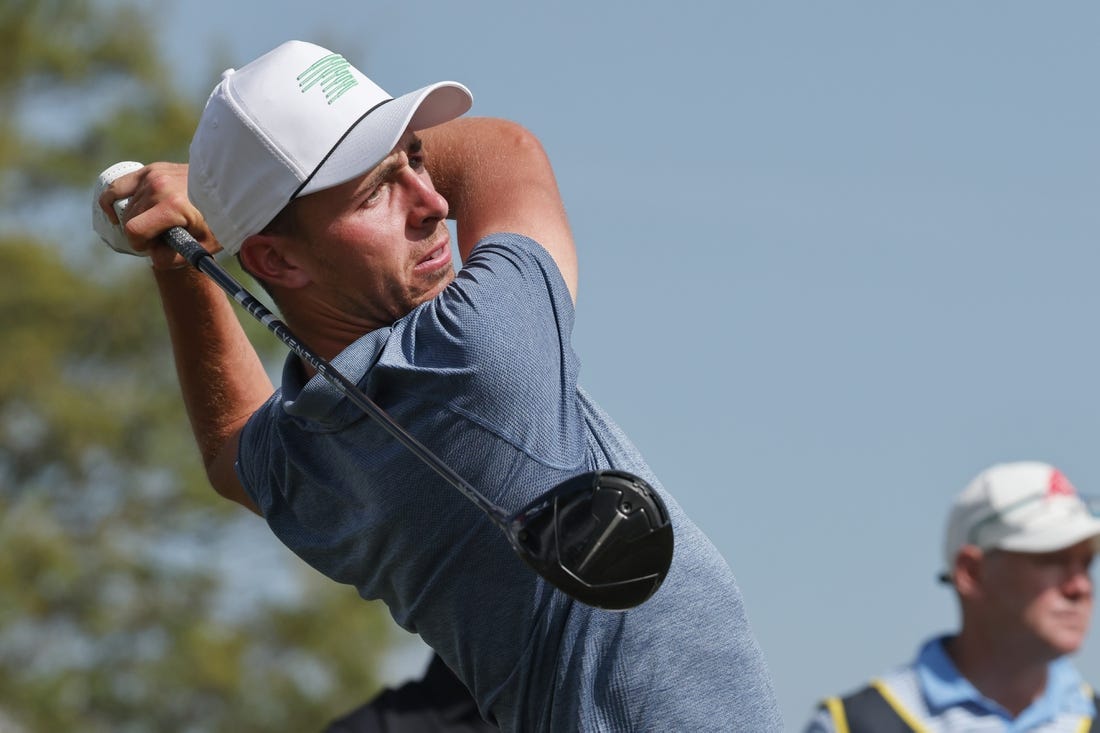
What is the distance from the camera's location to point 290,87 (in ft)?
13.5

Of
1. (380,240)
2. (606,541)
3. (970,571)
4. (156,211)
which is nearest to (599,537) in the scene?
(606,541)

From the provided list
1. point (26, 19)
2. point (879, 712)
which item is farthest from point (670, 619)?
point (26, 19)

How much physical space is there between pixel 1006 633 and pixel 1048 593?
0.18 m

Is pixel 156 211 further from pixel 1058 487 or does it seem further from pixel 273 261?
pixel 1058 487

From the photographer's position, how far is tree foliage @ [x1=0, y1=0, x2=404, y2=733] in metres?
22.2

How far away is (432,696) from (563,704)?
2441mm

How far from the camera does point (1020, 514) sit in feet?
20.0

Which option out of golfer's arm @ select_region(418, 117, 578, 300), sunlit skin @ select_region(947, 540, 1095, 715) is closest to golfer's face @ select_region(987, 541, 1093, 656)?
sunlit skin @ select_region(947, 540, 1095, 715)

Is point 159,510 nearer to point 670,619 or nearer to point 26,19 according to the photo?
point 26,19

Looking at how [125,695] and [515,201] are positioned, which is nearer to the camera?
[515,201]

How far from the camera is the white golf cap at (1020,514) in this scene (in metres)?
6.04

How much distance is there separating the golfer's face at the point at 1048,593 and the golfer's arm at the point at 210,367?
7.99 ft

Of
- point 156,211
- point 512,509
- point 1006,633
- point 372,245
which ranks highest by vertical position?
point 372,245

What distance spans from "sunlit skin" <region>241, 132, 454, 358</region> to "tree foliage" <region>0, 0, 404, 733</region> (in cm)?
1846
